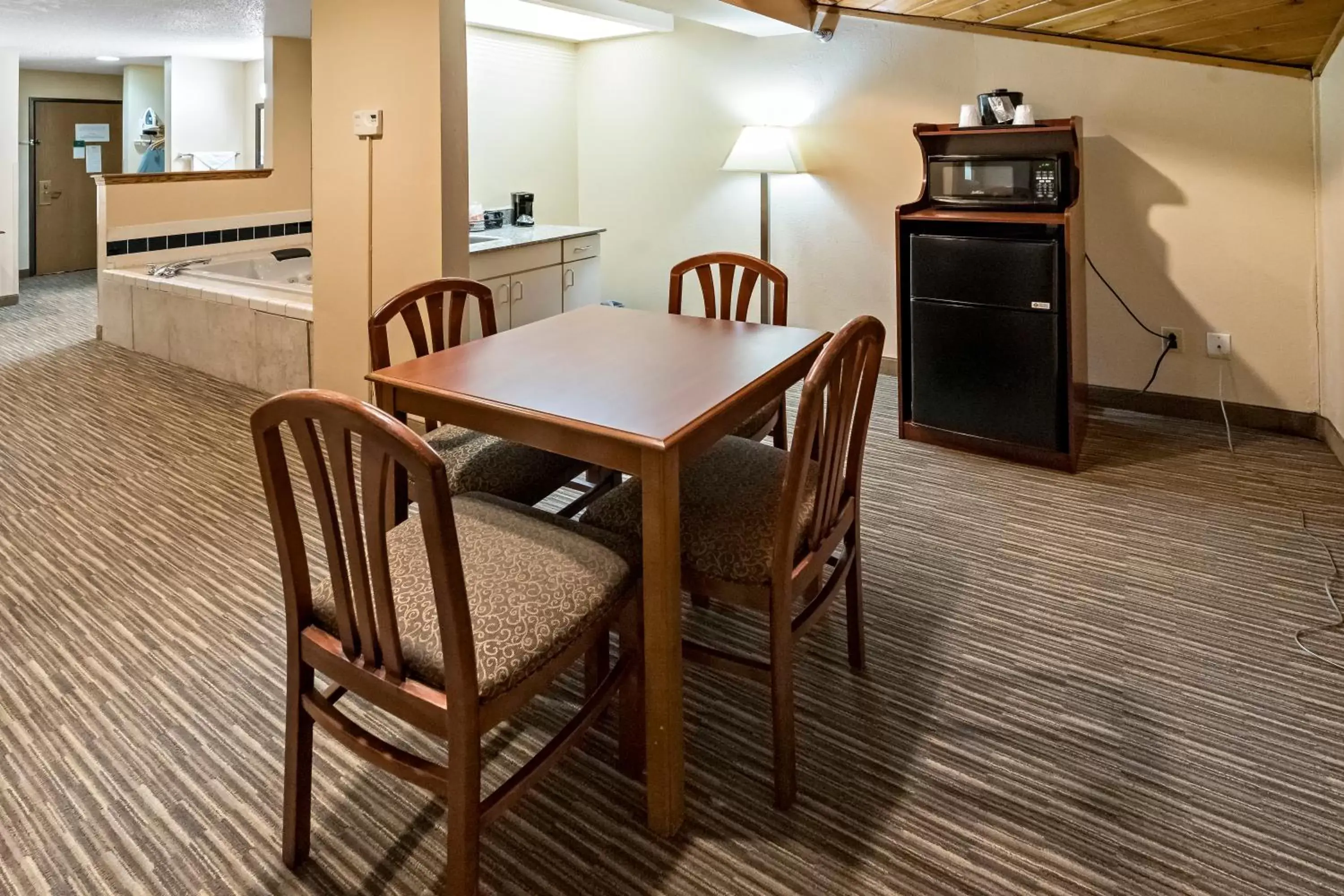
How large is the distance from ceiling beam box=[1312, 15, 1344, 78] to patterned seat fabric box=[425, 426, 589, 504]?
118 inches

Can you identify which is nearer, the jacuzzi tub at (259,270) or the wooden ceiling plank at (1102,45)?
the wooden ceiling plank at (1102,45)

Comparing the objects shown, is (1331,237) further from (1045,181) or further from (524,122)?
(524,122)

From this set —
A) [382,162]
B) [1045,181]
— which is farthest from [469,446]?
[1045,181]

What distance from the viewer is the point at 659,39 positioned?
517 cm

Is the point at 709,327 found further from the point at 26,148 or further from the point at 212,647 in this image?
the point at 26,148

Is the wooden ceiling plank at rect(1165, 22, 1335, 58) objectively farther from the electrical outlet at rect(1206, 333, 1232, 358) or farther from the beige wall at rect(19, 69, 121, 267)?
the beige wall at rect(19, 69, 121, 267)

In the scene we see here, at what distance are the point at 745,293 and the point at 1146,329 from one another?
2403mm

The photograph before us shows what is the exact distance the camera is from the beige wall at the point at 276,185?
5.20 meters

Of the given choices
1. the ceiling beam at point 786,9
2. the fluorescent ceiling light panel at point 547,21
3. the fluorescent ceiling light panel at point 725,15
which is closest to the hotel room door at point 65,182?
the fluorescent ceiling light panel at point 547,21

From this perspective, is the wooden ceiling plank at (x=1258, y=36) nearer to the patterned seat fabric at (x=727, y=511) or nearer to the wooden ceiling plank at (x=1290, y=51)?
the wooden ceiling plank at (x=1290, y=51)

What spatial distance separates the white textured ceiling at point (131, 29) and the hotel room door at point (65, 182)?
74 centimetres

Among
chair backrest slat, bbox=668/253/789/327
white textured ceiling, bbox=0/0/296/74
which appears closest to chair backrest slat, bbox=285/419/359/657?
chair backrest slat, bbox=668/253/789/327

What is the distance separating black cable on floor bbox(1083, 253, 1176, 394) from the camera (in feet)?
12.5

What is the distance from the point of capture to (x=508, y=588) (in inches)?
53.1
